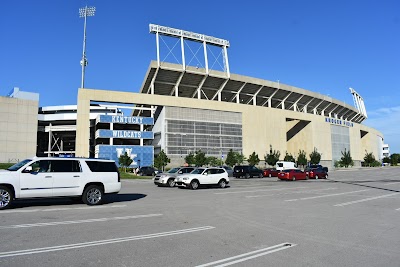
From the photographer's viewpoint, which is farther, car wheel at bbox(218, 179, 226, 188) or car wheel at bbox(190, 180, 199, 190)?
car wheel at bbox(218, 179, 226, 188)

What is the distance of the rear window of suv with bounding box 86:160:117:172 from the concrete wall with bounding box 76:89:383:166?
47972mm

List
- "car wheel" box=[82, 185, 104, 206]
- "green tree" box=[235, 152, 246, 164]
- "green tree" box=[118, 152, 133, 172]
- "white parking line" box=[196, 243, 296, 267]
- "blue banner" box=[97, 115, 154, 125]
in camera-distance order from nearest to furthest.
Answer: "white parking line" box=[196, 243, 296, 267], "car wheel" box=[82, 185, 104, 206], "green tree" box=[118, 152, 133, 172], "blue banner" box=[97, 115, 154, 125], "green tree" box=[235, 152, 246, 164]

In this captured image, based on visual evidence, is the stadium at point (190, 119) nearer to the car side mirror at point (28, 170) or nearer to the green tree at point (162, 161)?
the green tree at point (162, 161)

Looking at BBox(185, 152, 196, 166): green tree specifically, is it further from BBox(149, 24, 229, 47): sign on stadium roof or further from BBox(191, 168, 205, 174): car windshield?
BBox(191, 168, 205, 174): car windshield

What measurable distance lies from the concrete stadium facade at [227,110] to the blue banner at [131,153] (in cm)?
251

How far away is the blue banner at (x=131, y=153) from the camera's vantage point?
61419mm

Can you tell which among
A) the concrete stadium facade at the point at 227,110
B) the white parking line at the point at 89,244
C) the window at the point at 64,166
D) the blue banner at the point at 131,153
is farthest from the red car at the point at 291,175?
the blue banner at the point at 131,153

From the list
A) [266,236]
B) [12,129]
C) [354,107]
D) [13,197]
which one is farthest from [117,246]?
[354,107]

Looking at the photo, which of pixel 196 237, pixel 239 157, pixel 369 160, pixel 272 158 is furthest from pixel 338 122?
pixel 196 237

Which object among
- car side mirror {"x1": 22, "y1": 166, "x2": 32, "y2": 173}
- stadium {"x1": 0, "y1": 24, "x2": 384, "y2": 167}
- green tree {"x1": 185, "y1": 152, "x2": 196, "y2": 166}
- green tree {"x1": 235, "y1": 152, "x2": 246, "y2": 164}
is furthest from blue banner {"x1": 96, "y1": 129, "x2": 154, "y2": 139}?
car side mirror {"x1": 22, "y1": 166, "x2": 32, "y2": 173}

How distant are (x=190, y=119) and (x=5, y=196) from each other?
5753 cm

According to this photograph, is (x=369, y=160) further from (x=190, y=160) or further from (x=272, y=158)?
(x=190, y=160)

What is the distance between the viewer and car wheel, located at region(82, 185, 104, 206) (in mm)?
13228

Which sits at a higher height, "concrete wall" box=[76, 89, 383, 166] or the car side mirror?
"concrete wall" box=[76, 89, 383, 166]
